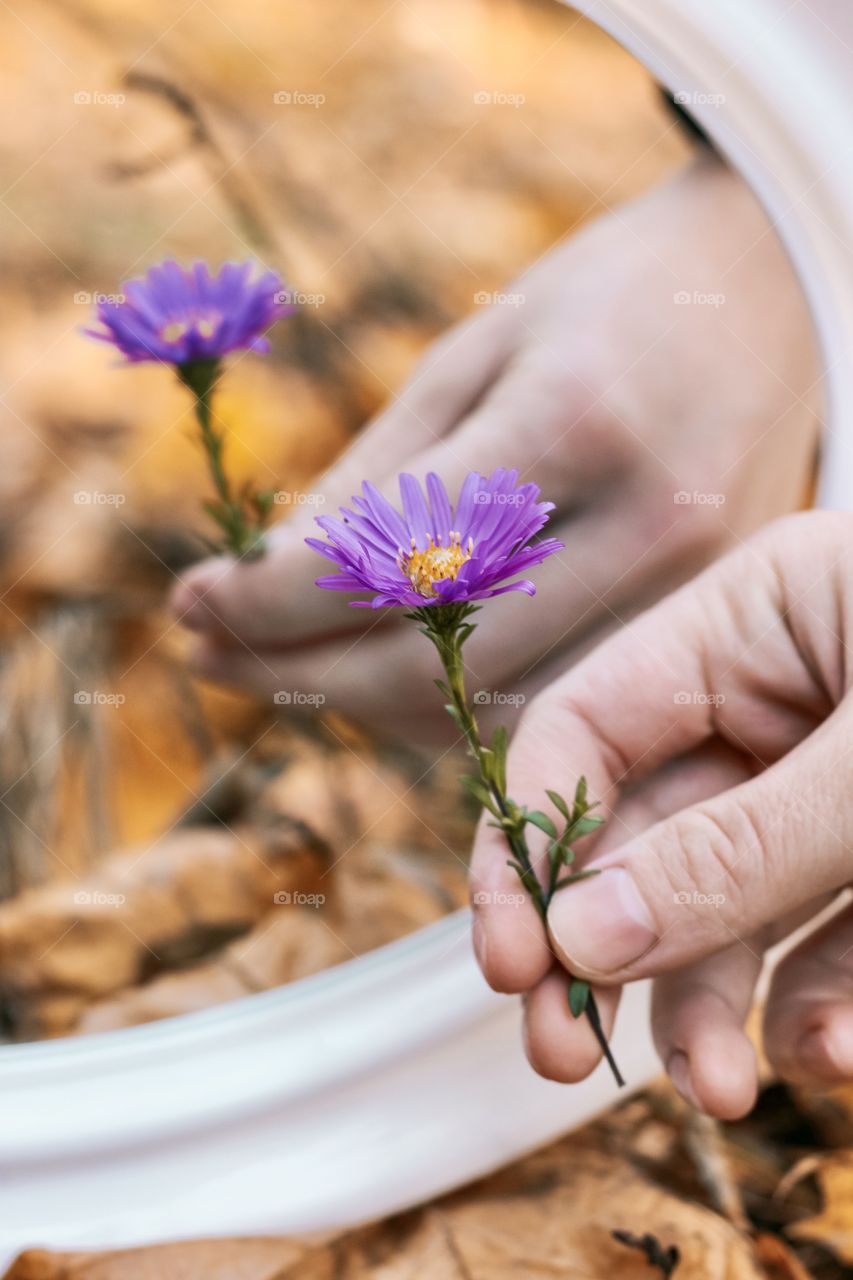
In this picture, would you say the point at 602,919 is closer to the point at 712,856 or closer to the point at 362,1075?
the point at 712,856

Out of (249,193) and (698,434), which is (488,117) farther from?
(698,434)

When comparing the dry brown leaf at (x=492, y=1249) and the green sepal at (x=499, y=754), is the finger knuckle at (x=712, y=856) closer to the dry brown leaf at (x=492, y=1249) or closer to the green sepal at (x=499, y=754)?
the green sepal at (x=499, y=754)

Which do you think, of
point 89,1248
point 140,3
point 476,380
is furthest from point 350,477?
point 140,3

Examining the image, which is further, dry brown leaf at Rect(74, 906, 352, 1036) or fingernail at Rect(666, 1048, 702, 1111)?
dry brown leaf at Rect(74, 906, 352, 1036)

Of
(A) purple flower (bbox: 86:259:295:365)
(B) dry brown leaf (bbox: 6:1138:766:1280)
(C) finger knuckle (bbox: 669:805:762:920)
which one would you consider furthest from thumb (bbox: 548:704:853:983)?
(A) purple flower (bbox: 86:259:295:365)

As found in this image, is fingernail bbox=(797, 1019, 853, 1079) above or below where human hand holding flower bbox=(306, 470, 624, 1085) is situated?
below

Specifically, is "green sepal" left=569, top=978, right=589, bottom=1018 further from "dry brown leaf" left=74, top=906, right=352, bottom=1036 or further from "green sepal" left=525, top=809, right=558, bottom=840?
"dry brown leaf" left=74, top=906, right=352, bottom=1036
